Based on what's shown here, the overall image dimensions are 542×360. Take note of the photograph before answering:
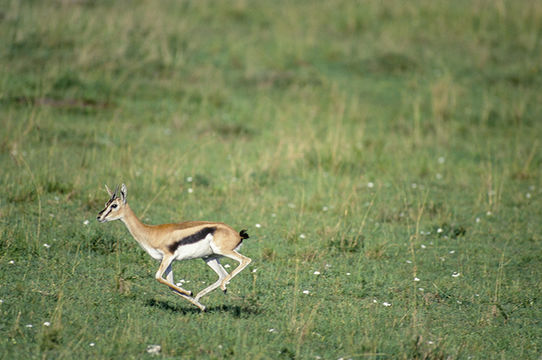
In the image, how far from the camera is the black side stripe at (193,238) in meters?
5.66

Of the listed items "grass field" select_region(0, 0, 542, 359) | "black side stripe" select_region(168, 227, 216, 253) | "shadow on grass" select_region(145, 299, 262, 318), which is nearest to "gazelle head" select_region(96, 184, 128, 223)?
"black side stripe" select_region(168, 227, 216, 253)

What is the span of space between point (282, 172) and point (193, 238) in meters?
4.97

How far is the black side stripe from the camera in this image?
5.66 m

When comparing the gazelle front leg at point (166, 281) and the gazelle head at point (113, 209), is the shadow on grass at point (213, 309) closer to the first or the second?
the gazelle front leg at point (166, 281)

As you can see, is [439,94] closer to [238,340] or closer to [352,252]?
[352,252]

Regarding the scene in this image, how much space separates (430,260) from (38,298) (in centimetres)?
412

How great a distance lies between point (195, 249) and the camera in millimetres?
5668

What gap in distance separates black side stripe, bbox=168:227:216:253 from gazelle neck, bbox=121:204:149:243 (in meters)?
0.31

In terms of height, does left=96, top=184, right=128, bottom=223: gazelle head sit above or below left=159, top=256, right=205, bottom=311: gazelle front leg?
above

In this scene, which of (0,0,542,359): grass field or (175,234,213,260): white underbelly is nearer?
(175,234,213,260): white underbelly

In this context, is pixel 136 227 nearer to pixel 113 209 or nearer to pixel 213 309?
pixel 113 209

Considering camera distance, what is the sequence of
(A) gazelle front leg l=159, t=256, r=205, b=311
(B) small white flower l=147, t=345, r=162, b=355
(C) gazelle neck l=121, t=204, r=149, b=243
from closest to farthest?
(B) small white flower l=147, t=345, r=162, b=355 → (A) gazelle front leg l=159, t=256, r=205, b=311 → (C) gazelle neck l=121, t=204, r=149, b=243

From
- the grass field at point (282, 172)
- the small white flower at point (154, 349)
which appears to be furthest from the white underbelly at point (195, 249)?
the small white flower at point (154, 349)

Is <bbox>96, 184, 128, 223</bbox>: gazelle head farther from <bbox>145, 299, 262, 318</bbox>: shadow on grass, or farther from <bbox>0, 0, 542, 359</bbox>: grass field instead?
<bbox>145, 299, 262, 318</bbox>: shadow on grass
